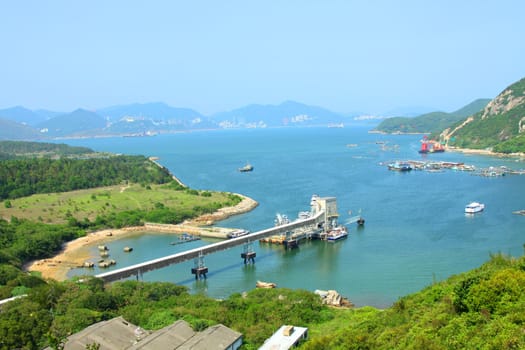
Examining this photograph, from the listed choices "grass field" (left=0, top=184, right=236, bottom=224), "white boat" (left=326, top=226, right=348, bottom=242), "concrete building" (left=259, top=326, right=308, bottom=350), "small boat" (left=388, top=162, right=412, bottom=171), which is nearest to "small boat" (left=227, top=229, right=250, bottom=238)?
"white boat" (left=326, top=226, right=348, bottom=242)

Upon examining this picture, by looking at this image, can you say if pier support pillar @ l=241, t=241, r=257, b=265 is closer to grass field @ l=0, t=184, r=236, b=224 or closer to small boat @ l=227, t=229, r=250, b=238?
small boat @ l=227, t=229, r=250, b=238

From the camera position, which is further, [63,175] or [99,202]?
[63,175]

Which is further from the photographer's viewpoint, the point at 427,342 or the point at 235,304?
the point at 235,304

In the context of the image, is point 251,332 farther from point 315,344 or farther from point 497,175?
point 497,175

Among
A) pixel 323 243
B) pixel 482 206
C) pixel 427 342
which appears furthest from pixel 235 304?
pixel 482 206

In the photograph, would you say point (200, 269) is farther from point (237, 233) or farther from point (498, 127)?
point (498, 127)

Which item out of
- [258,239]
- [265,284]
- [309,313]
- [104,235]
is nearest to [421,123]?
[104,235]
